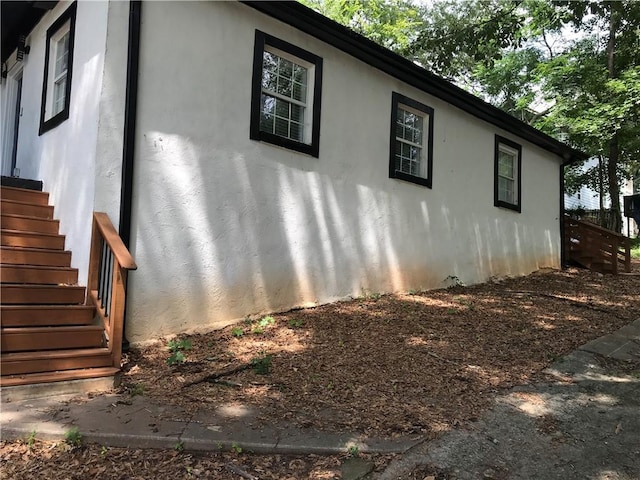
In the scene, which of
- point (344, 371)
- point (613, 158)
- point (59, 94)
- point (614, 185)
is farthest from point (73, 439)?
point (614, 185)

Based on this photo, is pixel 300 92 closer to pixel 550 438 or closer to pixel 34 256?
pixel 34 256

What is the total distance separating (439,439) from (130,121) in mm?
4050

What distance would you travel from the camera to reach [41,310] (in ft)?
13.4

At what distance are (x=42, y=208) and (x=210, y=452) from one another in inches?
147

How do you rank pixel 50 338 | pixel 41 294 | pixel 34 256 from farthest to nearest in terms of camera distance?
pixel 34 256 < pixel 41 294 < pixel 50 338

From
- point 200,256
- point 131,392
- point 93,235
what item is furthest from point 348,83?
point 131,392

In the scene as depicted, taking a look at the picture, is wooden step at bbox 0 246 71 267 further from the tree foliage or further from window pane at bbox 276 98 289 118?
the tree foliage

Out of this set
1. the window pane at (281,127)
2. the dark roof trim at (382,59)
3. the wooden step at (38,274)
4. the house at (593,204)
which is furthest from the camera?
the house at (593,204)

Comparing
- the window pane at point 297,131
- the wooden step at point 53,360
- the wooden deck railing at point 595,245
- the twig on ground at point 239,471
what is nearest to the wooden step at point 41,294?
the wooden step at point 53,360

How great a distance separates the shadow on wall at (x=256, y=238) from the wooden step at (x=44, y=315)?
543mm

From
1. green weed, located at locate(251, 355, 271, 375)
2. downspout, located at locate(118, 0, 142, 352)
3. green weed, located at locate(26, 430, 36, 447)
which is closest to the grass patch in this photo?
green weed, located at locate(251, 355, 271, 375)

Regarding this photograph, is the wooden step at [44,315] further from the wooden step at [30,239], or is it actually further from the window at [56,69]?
the window at [56,69]

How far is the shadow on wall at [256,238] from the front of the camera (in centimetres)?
502

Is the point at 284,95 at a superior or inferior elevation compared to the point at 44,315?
superior
